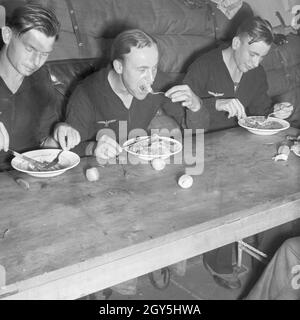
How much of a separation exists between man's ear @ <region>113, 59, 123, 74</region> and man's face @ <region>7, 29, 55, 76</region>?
0.28 metres

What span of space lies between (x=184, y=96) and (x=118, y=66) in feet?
1.02

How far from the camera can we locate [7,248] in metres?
1.09

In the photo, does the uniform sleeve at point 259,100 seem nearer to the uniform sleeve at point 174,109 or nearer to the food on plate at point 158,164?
the uniform sleeve at point 174,109

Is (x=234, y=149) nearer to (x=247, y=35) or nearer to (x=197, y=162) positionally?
(x=197, y=162)

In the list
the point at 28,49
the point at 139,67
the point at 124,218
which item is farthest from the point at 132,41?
the point at 124,218

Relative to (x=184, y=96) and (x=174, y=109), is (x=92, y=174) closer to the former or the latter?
(x=184, y=96)

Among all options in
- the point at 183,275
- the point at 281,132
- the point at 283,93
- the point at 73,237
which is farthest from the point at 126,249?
the point at 283,93

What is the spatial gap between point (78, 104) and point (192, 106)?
0.50 meters

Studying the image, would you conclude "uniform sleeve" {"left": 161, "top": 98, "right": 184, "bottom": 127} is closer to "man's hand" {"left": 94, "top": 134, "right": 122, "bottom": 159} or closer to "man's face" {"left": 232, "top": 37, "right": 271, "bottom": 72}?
"man's face" {"left": 232, "top": 37, "right": 271, "bottom": 72}

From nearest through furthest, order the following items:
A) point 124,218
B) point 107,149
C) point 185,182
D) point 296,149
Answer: point 124,218 < point 185,182 < point 107,149 < point 296,149

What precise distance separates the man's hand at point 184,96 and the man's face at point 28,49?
51cm

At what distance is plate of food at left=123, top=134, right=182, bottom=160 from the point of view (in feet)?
5.37

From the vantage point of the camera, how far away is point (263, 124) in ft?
6.79

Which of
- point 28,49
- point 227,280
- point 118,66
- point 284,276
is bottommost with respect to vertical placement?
point 227,280
